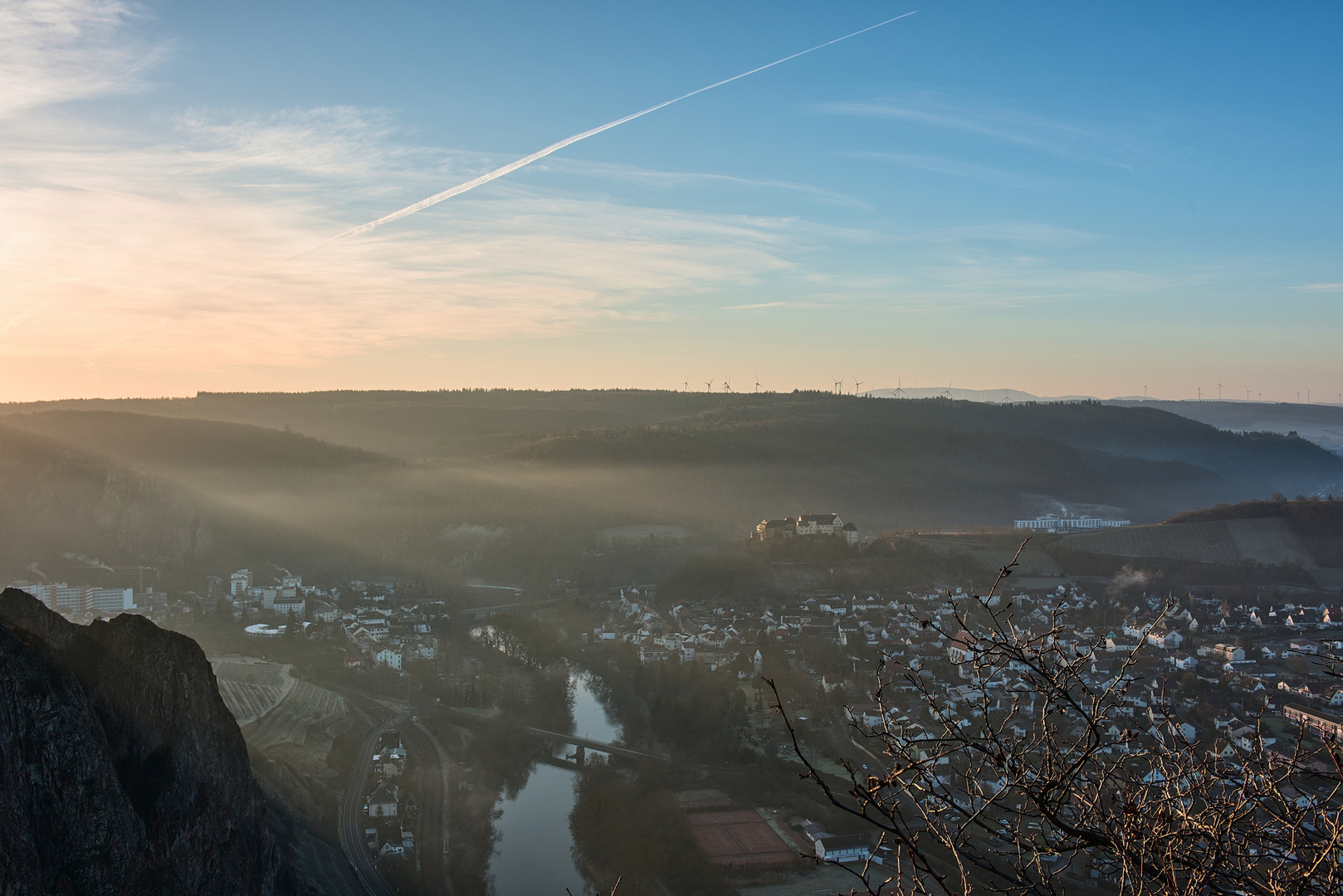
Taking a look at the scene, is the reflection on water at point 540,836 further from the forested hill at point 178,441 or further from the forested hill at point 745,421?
the forested hill at point 745,421

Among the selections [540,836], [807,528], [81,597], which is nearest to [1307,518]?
[807,528]

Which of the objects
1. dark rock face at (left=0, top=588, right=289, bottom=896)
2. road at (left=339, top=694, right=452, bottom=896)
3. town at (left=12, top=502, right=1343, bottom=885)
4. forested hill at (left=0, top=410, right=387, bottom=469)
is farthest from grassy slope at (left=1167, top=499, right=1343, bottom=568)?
forested hill at (left=0, top=410, right=387, bottom=469)

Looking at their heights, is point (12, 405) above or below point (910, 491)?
above

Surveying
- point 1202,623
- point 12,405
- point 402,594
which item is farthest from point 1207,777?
point 12,405

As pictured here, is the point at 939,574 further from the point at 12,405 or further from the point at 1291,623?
the point at 12,405

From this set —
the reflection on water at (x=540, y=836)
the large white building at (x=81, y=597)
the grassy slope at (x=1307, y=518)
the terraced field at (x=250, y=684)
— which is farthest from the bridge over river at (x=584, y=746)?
the grassy slope at (x=1307, y=518)

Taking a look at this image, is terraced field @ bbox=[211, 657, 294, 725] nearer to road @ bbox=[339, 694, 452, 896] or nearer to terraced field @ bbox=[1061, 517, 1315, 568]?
road @ bbox=[339, 694, 452, 896]
